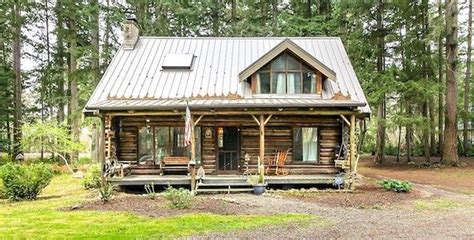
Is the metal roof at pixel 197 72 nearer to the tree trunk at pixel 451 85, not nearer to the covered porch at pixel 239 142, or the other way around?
the covered porch at pixel 239 142

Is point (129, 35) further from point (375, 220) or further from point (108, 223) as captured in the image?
point (375, 220)

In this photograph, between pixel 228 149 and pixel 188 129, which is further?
pixel 228 149

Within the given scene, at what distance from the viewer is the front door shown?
17.4 m

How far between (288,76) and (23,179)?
33.8 ft

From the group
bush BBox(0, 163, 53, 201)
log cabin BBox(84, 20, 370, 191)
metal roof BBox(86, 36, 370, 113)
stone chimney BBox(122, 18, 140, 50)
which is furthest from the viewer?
stone chimney BBox(122, 18, 140, 50)

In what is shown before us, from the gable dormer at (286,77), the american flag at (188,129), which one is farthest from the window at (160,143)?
the gable dormer at (286,77)

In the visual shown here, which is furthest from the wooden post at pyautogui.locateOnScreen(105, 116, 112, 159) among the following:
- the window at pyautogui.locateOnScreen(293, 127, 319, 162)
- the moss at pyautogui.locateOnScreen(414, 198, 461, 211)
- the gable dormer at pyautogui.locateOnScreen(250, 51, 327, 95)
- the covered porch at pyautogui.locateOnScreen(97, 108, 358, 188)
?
the moss at pyautogui.locateOnScreen(414, 198, 461, 211)

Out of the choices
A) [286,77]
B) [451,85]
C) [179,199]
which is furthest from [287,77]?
[451,85]

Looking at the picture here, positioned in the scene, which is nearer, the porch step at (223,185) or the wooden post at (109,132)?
the porch step at (223,185)

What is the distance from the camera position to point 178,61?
1909 cm

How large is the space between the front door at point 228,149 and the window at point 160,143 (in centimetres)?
137

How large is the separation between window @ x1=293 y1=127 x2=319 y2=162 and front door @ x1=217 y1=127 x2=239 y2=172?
7.80 ft

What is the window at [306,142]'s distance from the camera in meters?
17.2

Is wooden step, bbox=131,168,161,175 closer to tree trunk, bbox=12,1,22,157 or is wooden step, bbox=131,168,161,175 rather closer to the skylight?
the skylight
